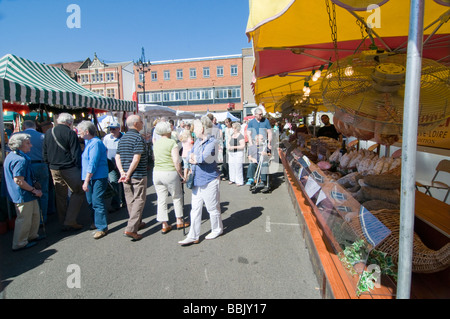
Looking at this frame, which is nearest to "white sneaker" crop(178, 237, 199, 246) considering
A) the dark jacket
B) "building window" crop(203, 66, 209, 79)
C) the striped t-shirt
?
the striped t-shirt

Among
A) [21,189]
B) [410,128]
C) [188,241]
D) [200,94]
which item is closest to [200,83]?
[200,94]

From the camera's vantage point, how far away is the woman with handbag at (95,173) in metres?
3.81

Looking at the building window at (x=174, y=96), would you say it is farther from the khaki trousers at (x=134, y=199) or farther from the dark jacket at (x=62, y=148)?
the khaki trousers at (x=134, y=199)

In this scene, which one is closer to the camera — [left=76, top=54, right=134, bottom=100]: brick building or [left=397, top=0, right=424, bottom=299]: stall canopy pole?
[left=397, top=0, right=424, bottom=299]: stall canopy pole

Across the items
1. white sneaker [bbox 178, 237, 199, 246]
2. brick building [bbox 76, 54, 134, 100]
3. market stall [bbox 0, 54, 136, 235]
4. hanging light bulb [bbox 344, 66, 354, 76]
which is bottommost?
white sneaker [bbox 178, 237, 199, 246]

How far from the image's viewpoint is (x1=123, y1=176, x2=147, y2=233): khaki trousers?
374cm

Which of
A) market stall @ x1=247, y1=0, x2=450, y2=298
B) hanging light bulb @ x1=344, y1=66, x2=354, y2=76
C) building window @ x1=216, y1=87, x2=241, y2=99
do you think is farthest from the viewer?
building window @ x1=216, y1=87, x2=241, y2=99

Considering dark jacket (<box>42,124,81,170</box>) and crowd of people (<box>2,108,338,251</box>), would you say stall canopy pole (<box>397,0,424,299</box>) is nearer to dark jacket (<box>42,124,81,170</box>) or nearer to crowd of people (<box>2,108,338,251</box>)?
crowd of people (<box>2,108,338,251</box>)

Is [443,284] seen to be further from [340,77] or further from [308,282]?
[340,77]

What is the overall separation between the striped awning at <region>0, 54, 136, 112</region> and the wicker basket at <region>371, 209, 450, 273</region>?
551cm

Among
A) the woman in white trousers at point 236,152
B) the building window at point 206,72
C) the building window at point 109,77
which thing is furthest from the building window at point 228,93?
the woman in white trousers at point 236,152

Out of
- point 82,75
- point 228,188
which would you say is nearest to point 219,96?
point 82,75

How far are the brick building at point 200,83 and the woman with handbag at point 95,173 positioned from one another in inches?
1456

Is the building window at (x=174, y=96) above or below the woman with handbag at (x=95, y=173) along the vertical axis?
above
